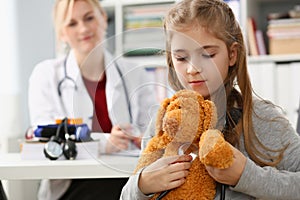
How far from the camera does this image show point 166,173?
3.21 ft

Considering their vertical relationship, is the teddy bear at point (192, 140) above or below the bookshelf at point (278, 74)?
above

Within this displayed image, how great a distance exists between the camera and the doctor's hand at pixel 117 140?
4.11ft

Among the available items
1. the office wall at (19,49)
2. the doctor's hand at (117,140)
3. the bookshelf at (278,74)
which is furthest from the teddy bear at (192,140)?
the office wall at (19,49)

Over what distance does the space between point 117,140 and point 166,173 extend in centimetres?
38

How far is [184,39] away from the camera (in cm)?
95

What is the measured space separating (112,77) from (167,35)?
0.71 m

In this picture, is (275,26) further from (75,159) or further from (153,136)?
(153,136)

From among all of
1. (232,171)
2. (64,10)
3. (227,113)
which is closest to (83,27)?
(64,10)

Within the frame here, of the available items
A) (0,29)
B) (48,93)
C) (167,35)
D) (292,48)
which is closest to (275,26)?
(292,48)

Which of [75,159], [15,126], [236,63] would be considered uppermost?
[236,63]

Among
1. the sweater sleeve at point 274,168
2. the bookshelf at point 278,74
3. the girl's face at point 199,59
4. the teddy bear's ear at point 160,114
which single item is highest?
the girl's face at point 199,59

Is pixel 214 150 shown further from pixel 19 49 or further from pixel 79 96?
pixel 19 49

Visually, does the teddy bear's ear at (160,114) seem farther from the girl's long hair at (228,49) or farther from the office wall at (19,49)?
the office wall at (19,49)

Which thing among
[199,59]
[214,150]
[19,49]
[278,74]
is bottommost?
[278,74]
